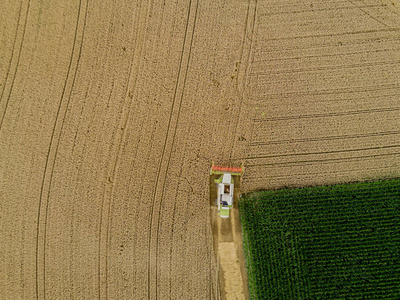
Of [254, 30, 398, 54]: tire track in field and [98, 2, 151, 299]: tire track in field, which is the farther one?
[254, 30, 398, 54]: tire track in field

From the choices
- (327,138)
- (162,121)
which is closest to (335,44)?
(327,138)

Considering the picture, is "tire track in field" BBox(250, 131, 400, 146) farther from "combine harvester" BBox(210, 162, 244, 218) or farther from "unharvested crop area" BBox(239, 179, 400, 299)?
→ "unharvested crop area" BBox(239, 179, 400, 299)

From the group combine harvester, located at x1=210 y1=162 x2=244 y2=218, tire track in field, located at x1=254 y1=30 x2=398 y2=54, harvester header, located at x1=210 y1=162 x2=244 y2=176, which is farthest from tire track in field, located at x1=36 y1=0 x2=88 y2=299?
tire track in field, located at x1=254 y1=30 x2=398 y2=54

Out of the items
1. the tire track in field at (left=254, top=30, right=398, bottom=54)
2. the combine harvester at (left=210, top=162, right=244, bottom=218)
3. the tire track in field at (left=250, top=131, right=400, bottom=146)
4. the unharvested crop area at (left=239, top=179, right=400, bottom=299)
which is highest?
the tire track in field at (left=254, top=30, right=398, bottom=54)

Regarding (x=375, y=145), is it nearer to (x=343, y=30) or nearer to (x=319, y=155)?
(x=319, y=155)

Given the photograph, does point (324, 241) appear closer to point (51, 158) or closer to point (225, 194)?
point (225, 194)

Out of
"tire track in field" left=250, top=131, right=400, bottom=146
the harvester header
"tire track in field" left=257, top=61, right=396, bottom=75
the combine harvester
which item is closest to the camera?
the combine harvester

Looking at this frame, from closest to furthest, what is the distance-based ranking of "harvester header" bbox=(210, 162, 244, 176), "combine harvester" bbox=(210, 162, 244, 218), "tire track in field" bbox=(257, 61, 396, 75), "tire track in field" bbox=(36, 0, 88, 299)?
"combine harvester" bbox=(210, 162, 244, 218)
"tire track in field" bbox=(36, 0, 88, 299)
"harvester header" bbox=(210, 162, 244, 176)
"tire track in field" bbox=(257, 61, 396, 75)
